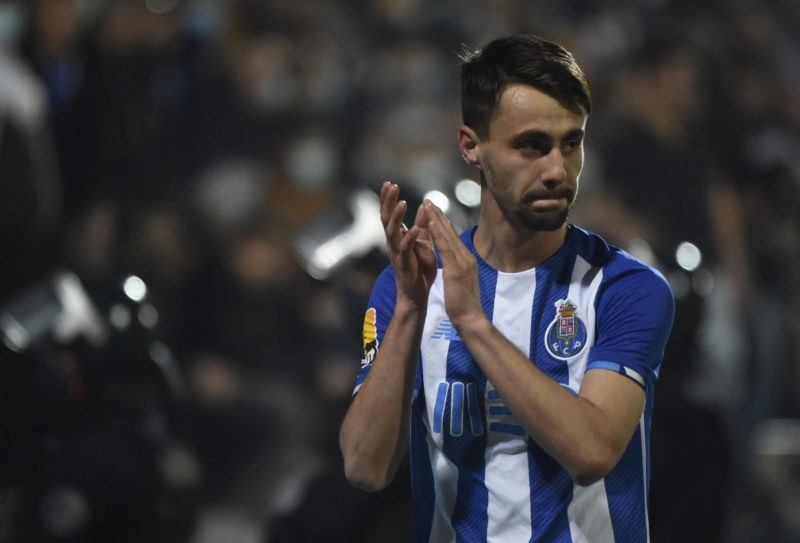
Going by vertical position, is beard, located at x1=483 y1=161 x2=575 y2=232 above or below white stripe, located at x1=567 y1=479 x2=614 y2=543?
above

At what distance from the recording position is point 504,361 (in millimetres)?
2111

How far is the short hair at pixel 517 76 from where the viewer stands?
2.29 m

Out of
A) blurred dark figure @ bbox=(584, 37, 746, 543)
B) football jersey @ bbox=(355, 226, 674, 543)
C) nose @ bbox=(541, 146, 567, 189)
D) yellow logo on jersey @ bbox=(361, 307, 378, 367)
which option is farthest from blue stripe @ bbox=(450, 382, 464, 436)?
blurred dark figure @ bbox=(584, 37, 746, 543)

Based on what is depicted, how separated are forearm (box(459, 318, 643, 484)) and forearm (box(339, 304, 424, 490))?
171 millimetres

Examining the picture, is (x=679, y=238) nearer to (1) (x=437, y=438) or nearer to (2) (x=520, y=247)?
(2) (x=520, y=247)

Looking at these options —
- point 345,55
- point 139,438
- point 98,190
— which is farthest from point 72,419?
point 345,55

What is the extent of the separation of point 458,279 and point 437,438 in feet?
1.33

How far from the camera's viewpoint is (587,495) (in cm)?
232

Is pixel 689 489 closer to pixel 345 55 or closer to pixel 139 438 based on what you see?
pixel 139 438

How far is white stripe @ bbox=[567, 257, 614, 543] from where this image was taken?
2305mm

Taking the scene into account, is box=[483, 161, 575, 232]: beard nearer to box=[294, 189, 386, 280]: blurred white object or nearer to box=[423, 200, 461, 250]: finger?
box=[423, 200, 461, 250]: finger

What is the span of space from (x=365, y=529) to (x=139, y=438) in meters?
0.83

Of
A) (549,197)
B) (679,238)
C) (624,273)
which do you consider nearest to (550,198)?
(549,197)

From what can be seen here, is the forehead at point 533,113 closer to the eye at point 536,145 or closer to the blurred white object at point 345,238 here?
the eye at point 536,145
